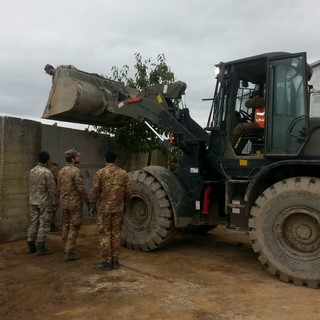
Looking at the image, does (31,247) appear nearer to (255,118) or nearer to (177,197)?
(177,197)

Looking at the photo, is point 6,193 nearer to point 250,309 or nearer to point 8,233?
point 8,233

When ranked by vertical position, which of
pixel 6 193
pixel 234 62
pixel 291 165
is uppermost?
pixel 234 62

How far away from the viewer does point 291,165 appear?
17.8ft

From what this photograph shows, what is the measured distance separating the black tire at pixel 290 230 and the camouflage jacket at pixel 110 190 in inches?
71.2

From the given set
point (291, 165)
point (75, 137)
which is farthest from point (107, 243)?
point (75, 137)

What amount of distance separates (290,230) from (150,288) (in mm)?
1908

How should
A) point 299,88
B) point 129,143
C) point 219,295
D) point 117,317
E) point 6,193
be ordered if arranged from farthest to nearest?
point 129,143
point 6,193
point 299,88
point 219,295
point 117,317

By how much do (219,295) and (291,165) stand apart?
2007 mm

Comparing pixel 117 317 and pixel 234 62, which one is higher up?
pixel 234 62

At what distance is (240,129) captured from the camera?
20.0ft

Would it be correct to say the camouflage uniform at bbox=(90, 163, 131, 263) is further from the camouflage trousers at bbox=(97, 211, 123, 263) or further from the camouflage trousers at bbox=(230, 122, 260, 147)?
the camouflage trousers at bbox=(230, 122, 260, 147)

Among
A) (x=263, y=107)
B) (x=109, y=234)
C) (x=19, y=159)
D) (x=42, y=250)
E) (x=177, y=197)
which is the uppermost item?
(x=263, y=107)

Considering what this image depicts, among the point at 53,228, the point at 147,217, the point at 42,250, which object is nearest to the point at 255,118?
the point at 147,217

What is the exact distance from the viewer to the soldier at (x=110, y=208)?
5.57m
